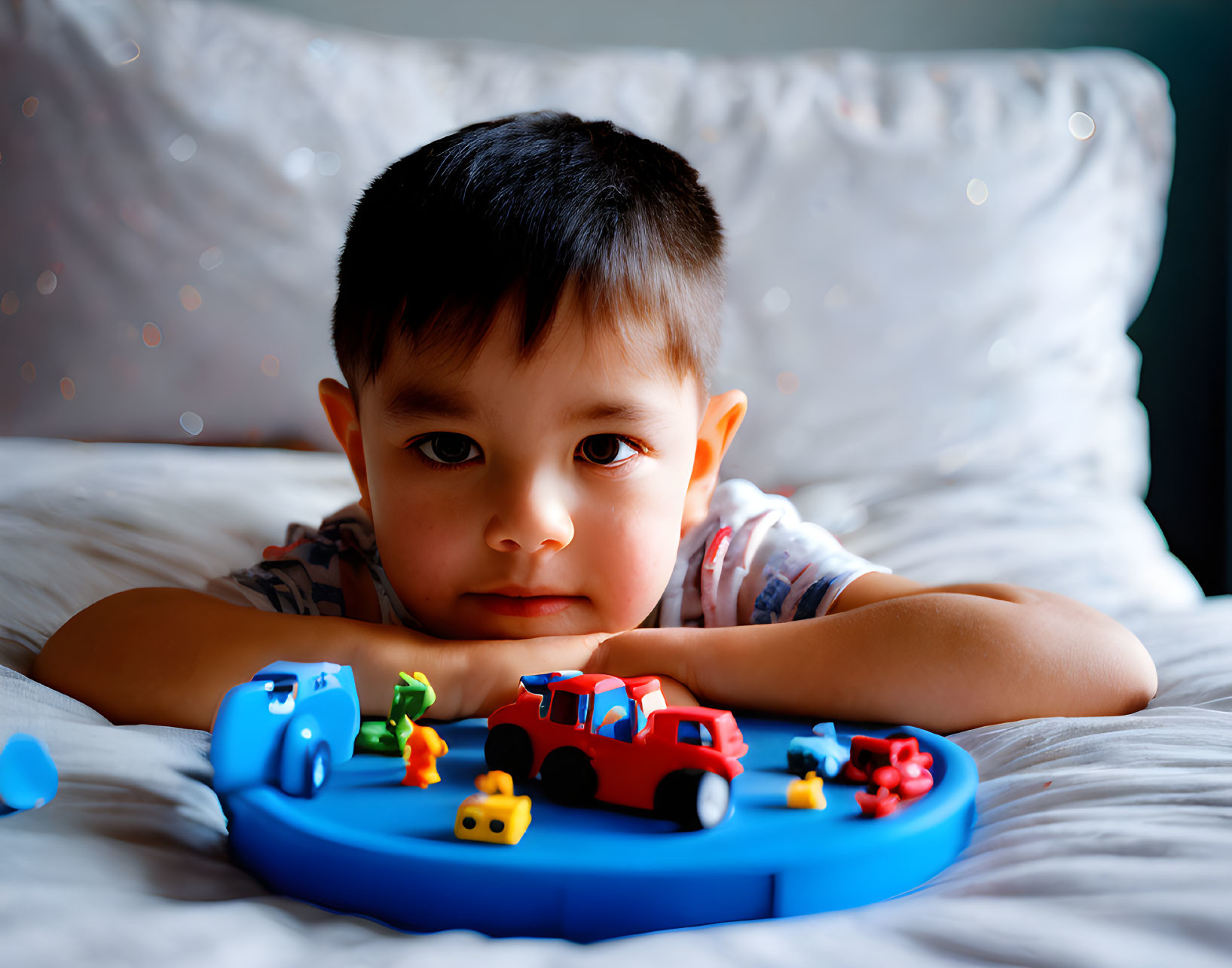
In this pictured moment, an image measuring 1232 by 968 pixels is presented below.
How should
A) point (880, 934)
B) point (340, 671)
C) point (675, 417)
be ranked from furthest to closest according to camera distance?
1. point (675, 417)
2. point (340, 671)
3. point (880, 934)

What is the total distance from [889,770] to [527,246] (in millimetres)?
465

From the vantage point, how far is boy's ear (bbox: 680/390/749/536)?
98 cm

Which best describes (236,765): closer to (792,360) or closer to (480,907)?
(480,907)

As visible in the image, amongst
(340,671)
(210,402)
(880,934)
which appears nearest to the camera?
(880,934)

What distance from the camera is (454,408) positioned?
30.0 inches

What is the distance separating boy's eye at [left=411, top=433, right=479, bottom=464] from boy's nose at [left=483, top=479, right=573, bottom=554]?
0.06 m

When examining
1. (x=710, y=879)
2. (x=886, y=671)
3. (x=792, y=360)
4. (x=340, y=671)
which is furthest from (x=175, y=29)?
(x=710, y=879)

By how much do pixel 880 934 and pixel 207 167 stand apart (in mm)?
1318

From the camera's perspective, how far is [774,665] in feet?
2.40

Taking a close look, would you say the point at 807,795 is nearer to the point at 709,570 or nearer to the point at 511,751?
the point at 511,751

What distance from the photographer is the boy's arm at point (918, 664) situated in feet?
2.35

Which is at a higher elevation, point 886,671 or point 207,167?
point 207,167

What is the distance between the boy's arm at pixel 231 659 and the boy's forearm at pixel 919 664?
10 cm

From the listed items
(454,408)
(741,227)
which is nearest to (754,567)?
(454,408)
